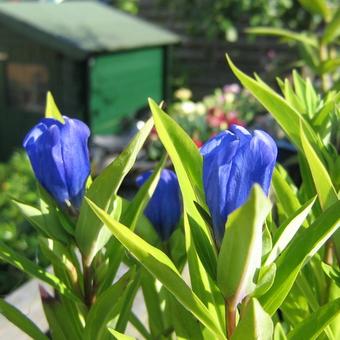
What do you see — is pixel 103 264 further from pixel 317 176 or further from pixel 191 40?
pixel 191 40

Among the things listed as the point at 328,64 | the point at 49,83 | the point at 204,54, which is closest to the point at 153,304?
the point at 328,64

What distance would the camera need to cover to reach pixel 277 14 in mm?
6020

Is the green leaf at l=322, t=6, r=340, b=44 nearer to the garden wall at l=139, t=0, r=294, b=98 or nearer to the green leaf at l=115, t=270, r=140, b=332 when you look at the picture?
the green leaf at l=115, t=270, r=140, b=332

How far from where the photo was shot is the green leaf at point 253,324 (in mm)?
481

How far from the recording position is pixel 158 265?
49cm

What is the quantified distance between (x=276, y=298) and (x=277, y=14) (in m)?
5.75

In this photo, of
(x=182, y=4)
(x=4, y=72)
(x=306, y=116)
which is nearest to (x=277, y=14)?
(x=182, y=4)

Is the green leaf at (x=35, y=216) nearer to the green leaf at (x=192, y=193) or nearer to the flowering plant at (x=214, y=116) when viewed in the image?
the green leaf at (x=192, y=193)

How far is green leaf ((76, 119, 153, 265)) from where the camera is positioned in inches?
22.7

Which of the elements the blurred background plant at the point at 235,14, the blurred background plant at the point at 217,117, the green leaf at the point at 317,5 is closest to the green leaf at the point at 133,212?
the green leaf at the point at 317,5

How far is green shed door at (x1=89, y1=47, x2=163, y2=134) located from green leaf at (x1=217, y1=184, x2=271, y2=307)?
351 centimetres

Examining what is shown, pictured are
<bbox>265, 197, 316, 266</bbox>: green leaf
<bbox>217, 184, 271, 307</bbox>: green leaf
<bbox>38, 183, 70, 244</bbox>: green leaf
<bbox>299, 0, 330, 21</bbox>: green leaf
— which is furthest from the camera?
<bbox>299, 0, 330, 21</bbox>: green leaf

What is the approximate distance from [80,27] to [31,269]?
149 inches

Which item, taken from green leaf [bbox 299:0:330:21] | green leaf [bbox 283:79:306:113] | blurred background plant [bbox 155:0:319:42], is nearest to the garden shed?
blurred background plant [bbox 155:0:319:42]
